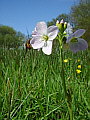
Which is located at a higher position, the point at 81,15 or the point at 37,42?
the point at 81,15

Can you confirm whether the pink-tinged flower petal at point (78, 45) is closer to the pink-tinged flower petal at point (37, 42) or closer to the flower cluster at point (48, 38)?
the flower cluster at point (48, 38)

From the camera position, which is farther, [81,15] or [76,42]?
[81,15]

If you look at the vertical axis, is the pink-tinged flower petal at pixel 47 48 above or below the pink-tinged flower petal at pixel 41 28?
below

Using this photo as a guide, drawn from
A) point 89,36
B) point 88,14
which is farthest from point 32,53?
point 88,14

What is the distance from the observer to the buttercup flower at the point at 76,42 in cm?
85

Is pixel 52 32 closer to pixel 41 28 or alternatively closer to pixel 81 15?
pixel 41 28

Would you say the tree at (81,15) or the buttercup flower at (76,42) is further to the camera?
the tree at (81,15)

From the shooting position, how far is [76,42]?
0.87 metres

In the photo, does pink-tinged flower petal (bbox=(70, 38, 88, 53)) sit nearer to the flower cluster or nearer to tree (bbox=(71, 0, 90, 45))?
the flower cluster

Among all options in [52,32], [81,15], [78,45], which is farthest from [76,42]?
[81,15]

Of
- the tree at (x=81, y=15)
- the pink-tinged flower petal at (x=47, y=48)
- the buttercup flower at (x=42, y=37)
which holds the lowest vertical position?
the pink-tinged flower petal at (x=47, y=48)

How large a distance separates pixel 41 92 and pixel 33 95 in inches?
2.1

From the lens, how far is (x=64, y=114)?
114 centimetres

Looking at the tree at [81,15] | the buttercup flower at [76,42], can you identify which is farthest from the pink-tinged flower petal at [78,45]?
the tree at [81,15]
